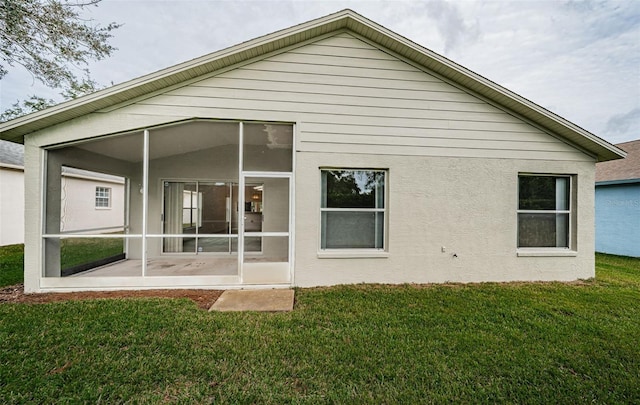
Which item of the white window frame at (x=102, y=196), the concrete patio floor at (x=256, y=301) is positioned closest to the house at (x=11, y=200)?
the white window frame at (x=102, y=196)

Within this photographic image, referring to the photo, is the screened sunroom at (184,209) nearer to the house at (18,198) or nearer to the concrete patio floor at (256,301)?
the concrete patio floor at (256,301)

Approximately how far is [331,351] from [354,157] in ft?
12.2

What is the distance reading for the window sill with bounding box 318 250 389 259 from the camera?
5473 millimetres

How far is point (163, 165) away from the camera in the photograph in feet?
26.3

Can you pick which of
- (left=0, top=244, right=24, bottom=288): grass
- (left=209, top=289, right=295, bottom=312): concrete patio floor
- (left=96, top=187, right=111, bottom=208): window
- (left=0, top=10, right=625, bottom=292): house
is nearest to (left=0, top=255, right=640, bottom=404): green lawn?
(left=209, top=289, right=295, bottom=312): concrete patio floor

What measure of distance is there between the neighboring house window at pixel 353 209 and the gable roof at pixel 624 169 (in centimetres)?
1138

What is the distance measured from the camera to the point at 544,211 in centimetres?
616

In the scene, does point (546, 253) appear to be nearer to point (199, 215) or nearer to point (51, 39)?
point (199, 215)

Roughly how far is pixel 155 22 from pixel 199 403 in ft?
51.4

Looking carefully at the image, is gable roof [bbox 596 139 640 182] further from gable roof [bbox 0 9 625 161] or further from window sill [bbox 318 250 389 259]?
window sill [bbox 318 250 389 259]

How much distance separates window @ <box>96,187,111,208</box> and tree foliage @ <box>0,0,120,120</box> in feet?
16.7

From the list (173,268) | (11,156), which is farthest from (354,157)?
(11,156)

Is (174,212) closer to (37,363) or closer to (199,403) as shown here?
(37,363)

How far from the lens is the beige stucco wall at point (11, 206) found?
10461 mm
